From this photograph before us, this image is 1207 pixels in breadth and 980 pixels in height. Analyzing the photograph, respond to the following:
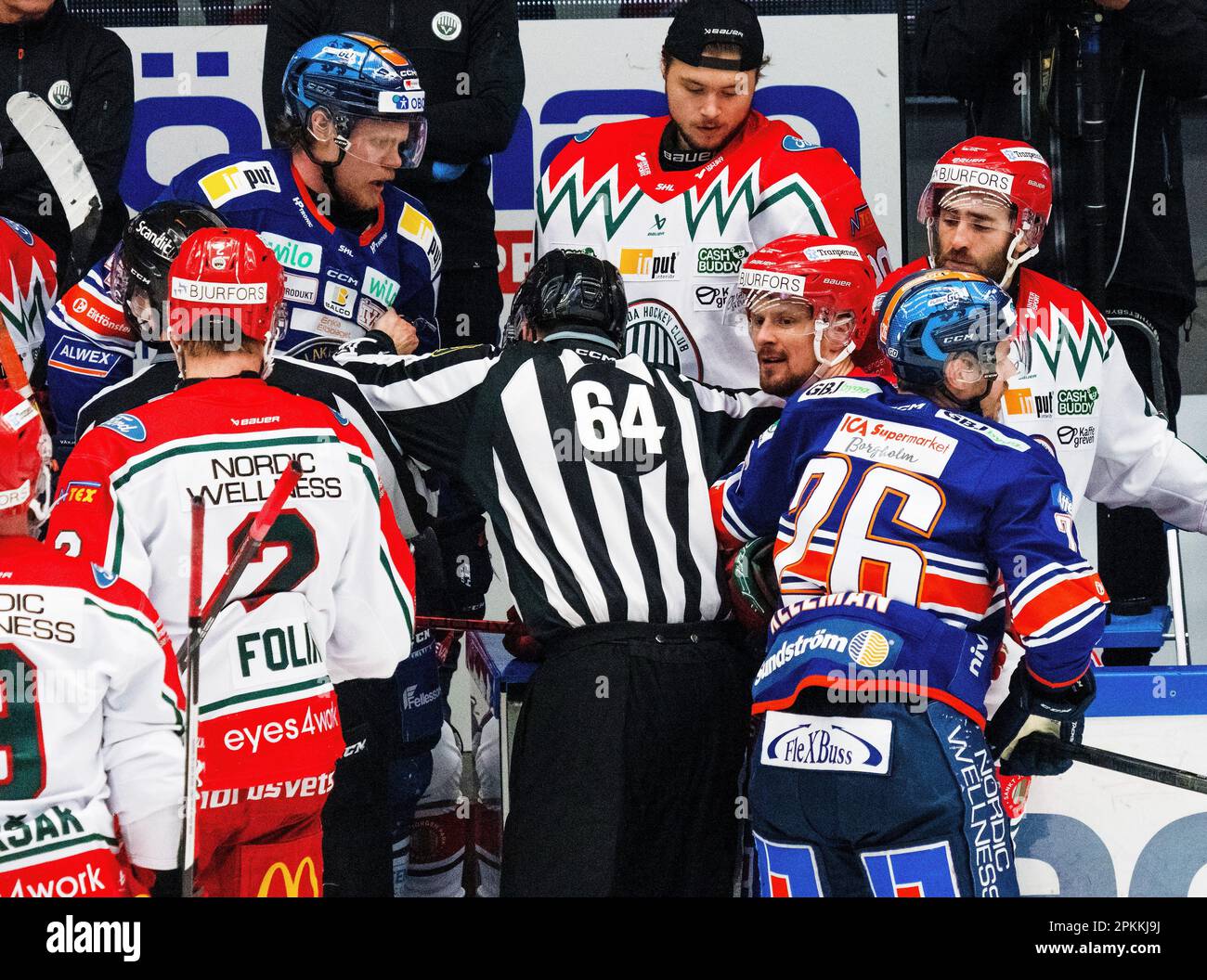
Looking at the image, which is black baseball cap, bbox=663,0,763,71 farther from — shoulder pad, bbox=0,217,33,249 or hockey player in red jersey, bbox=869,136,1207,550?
shoulder pad, bbox=0,217,33,249

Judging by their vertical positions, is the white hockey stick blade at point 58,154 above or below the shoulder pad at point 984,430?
above

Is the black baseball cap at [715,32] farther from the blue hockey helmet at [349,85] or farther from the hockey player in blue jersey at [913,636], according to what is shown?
the hockey player in blue jersey at [913,636]

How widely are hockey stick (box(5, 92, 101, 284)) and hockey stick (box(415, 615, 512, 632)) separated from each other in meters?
1.80

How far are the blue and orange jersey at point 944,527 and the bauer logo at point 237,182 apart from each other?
76.2 inches

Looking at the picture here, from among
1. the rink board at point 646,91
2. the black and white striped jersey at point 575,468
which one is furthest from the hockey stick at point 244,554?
the rink board at point 646,91

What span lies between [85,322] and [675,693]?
1.85 meters

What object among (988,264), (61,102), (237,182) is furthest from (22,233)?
(988,264)

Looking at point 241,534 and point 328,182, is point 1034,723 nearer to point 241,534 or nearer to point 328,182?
point 241,534

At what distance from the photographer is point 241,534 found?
3828mm

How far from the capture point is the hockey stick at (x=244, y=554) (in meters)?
3.78
